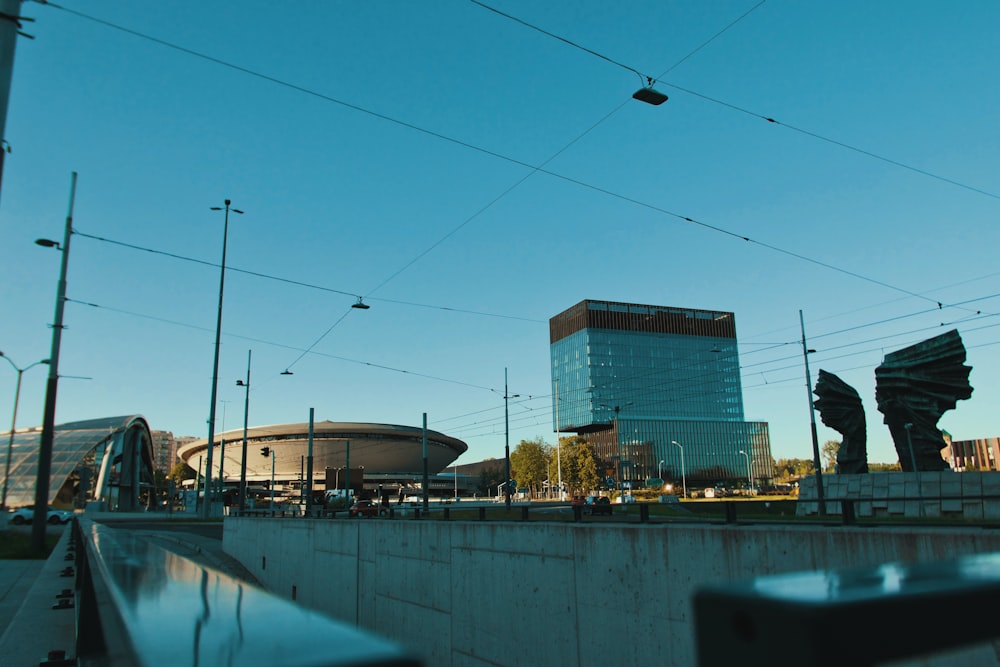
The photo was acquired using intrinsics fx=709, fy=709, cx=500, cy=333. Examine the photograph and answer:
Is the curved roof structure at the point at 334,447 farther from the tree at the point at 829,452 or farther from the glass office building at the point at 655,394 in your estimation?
the tree at the point at 829,452

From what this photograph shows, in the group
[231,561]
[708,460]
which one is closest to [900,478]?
[231,561]

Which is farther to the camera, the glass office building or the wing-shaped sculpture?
the glass office building

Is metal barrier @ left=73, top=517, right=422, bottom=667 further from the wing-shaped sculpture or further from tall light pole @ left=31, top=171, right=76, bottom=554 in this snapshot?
the wing-shaped sculpture

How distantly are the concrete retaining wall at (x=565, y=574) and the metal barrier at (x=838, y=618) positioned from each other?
7296mm

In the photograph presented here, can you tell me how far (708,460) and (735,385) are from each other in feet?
47.7

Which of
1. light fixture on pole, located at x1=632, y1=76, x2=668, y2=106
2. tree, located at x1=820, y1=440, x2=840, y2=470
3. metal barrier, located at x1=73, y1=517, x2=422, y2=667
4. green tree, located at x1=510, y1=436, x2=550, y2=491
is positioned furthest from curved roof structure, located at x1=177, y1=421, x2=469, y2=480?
metal barrier, located at x1=73, y1=517, x2=422, y2=667

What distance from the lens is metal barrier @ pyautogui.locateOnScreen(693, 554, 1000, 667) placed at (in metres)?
0.71

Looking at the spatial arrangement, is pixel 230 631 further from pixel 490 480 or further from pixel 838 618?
pixel 490 480

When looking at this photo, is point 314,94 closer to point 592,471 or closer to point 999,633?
point 999,633

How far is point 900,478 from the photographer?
28.3 metres

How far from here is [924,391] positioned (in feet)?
102

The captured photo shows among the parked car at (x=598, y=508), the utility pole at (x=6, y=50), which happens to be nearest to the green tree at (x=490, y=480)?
the parked car at (x=598, y=508)

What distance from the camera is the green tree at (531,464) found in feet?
330

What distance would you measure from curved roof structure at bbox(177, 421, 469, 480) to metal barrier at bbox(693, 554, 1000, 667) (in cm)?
11447
